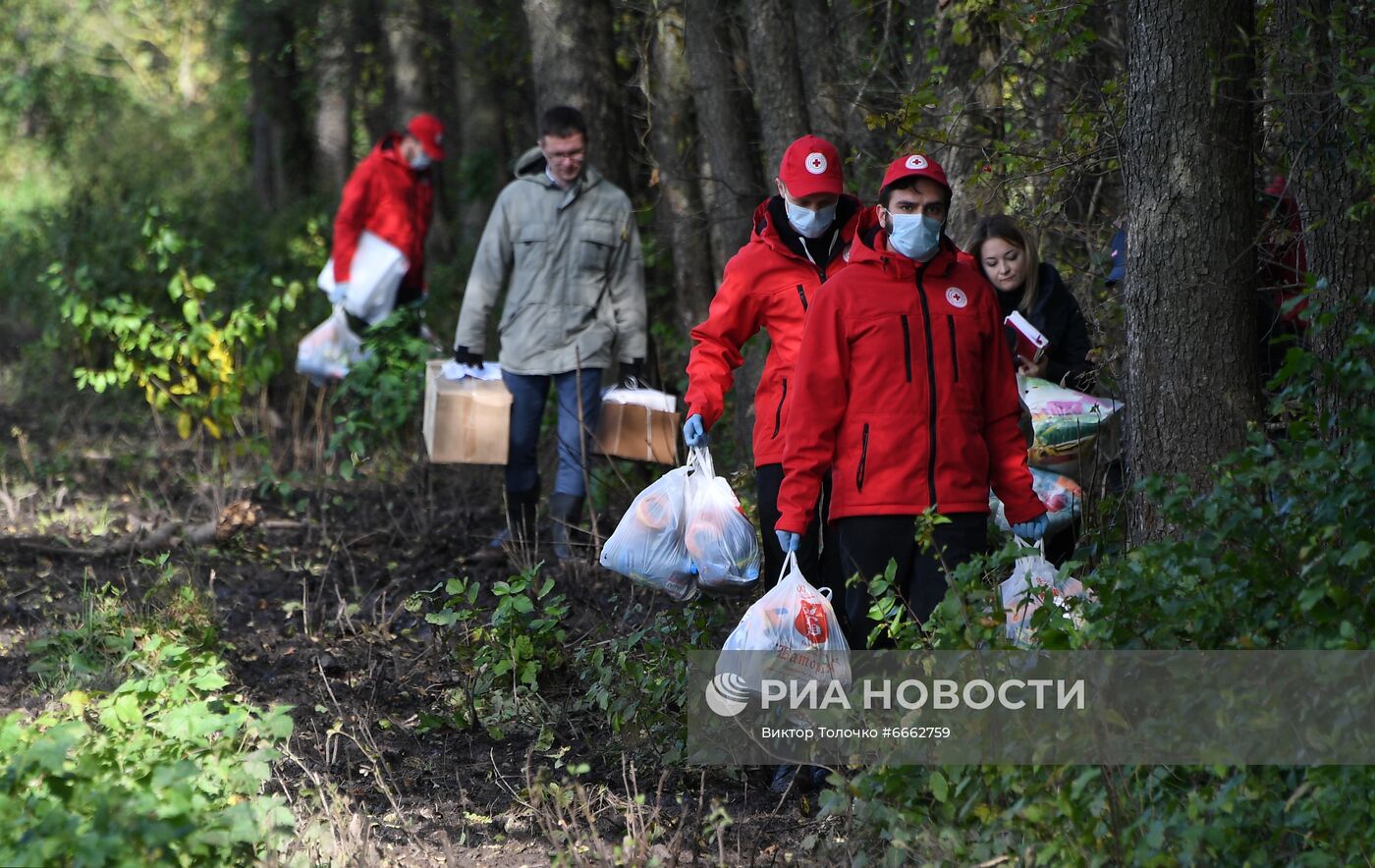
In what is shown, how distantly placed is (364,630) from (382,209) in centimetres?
418

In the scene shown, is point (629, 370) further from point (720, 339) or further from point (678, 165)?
point (720, 339)

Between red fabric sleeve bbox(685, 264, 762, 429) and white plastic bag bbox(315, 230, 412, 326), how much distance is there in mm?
5012

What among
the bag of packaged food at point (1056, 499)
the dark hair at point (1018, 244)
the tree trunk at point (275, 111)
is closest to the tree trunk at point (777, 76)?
the dark hair at point (1018, 244)

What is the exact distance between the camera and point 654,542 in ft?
16.5

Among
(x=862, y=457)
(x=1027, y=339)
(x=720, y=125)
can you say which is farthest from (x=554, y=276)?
(x=862, y=457)

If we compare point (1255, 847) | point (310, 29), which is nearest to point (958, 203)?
point (1255, 847)

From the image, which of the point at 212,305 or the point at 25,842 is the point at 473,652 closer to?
the point at 25,842

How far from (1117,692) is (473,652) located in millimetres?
2599

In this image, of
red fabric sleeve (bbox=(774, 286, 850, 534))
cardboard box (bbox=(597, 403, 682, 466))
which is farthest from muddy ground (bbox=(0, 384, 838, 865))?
red fabric sleeve (bbox=(774, 286, 850, 534))

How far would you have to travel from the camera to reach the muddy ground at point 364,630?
4.34 meters

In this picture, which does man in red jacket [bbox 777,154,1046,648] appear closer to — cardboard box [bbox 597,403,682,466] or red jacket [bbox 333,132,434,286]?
cardboard box [bbox 597,403,682,466]

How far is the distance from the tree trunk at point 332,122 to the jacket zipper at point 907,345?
40.9 feet

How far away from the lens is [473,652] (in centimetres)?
562

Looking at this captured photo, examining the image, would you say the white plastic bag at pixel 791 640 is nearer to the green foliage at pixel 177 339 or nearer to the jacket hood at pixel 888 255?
the jacket hood at pixel 888 255
